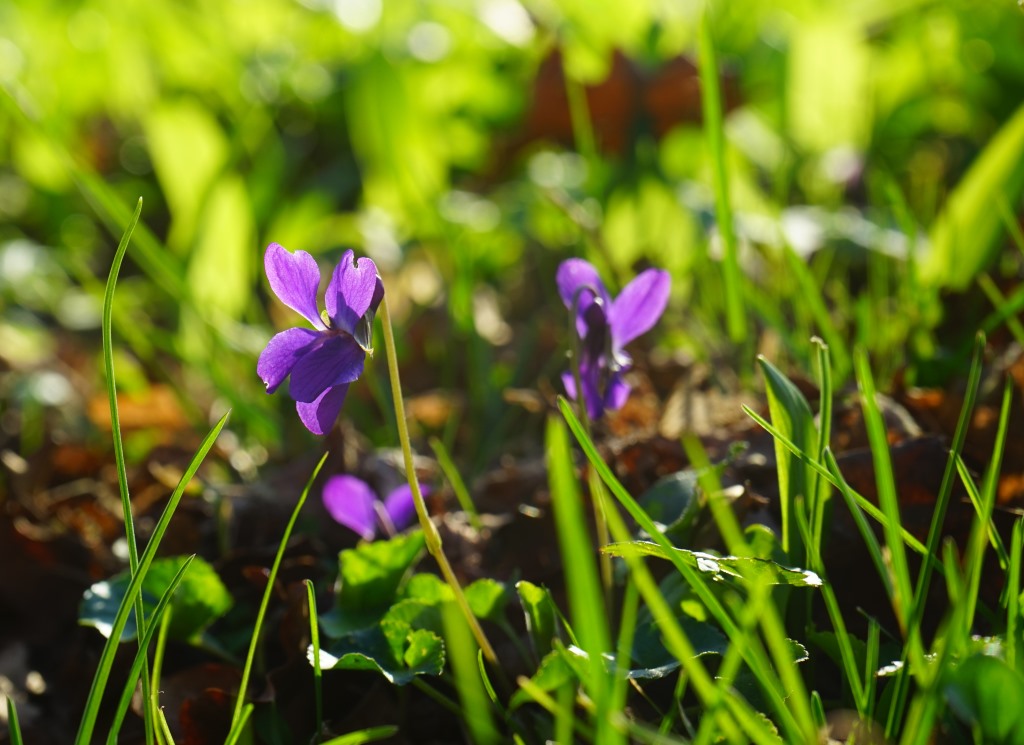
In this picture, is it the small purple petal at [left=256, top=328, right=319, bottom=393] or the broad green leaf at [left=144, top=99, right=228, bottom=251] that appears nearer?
the small purple petal at [left=256, top=328, right=319, bottom=393]

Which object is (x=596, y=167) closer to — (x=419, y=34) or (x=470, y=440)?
(x=470, y=440)

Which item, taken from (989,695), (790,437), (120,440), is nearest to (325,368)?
(120,440)

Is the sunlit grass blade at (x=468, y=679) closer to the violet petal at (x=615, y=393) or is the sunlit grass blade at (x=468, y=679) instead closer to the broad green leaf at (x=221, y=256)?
the violet petal at (x=615, y=393)

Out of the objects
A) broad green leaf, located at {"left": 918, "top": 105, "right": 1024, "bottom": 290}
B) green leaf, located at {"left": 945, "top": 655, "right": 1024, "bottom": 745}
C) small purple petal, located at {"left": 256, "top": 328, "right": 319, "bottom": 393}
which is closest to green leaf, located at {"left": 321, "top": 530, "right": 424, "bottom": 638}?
small purple petal, located at {"left": 256, "top": 328, "right": 319, "bottom": 393}

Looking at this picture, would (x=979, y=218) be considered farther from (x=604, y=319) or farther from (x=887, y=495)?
(x=887, y=495)

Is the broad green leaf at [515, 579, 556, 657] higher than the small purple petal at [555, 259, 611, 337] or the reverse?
the reverse

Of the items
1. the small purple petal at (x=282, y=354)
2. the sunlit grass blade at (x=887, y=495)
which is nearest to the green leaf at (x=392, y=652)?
the small purple petal at (x=282, y=354)

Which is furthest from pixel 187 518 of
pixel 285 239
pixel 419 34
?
pixel 419 34

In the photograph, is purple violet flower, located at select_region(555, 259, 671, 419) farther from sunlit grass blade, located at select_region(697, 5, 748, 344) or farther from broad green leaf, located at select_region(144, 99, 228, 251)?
broad green leaf, located at select_region(144, 99, 228, 251)
